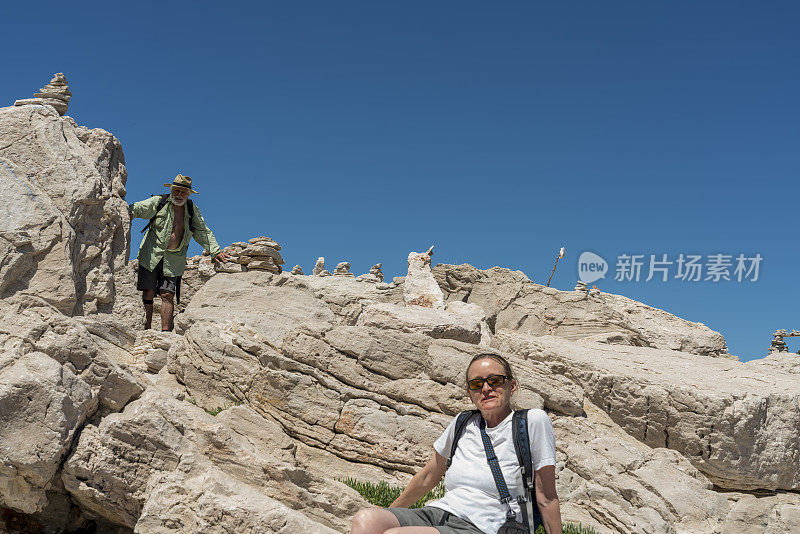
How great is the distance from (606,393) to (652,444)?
1.13m

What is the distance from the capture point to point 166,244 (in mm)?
13500

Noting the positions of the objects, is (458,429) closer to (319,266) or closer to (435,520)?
(435,520)

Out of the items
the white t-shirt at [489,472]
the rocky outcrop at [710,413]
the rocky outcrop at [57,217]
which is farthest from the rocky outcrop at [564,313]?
the white t-shirt at [489,472]

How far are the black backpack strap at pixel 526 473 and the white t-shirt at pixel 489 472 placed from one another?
0.04 m

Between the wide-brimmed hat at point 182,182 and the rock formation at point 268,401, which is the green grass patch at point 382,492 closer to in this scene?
the rock formation at point 268,401

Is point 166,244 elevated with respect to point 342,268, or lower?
lower

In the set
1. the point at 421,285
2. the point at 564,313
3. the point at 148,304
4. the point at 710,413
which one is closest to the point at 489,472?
the point at 710,413

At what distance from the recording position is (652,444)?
10.2 metres

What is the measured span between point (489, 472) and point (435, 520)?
59 cm

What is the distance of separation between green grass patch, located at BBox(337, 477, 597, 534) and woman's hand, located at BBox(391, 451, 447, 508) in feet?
7.89

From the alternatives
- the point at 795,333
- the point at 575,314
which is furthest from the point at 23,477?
the point at 795,333

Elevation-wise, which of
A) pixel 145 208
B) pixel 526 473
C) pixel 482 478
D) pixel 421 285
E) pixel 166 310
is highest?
pixel 421 285

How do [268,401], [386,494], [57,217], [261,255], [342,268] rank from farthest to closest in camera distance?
[342,268] → [261,255] → [57,217] → [268,401] → [386,494]

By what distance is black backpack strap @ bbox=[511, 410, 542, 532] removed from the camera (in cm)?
463
